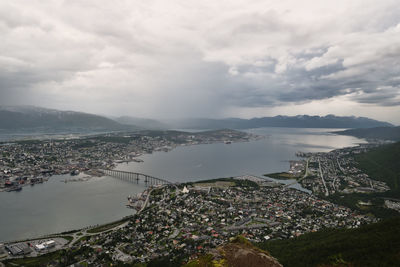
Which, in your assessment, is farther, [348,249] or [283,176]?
[283,176]

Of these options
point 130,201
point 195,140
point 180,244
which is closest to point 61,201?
point 130,201

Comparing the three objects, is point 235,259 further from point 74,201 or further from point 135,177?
point 135,177

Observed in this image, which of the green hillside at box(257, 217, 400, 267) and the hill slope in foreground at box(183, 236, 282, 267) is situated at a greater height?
the hill slope in foreground at box(183, 236, 282, 267)

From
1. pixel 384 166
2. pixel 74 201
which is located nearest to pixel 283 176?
pixel 384 166

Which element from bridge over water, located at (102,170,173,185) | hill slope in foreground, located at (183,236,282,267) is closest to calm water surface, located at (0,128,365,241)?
bridge over water, located at (102,170,173,185)

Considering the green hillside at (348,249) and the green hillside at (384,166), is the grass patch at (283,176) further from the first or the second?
the green hillside at (348,249)

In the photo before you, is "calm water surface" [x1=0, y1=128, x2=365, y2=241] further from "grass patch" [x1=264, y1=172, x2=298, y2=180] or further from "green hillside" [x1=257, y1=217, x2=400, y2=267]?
"green hillside" [x1=257, y1=217, x2=400, y2=267]

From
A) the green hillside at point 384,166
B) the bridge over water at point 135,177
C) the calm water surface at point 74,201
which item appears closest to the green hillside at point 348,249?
the calm water surface at point 74,201
